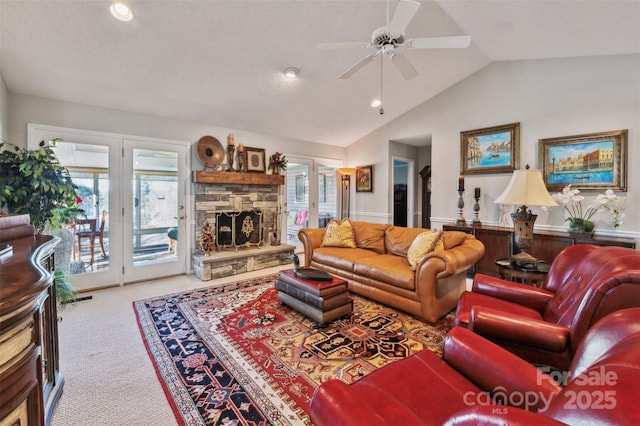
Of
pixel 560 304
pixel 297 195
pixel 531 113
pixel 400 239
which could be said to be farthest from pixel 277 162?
pixel 560 304

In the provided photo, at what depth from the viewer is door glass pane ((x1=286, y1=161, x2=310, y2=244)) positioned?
6.11 meters

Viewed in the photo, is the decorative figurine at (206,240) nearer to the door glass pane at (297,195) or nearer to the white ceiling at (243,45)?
the white ceiling at (243,45)

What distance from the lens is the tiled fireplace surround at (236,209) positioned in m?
4.27

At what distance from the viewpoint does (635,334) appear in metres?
0.83

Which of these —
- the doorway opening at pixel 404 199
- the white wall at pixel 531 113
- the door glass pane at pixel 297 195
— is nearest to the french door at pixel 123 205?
the door glass pane at pixel 297 195

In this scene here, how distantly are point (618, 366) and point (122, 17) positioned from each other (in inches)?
147

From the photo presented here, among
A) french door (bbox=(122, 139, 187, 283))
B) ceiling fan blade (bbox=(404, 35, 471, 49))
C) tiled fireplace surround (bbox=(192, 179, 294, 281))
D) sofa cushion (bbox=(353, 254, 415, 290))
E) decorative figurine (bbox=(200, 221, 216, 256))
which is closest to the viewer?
ceiling fan blade (bbox=(404, 35, 471, 49))

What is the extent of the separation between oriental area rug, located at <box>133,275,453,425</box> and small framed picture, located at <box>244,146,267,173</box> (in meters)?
2.48

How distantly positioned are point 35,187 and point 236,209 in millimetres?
2576

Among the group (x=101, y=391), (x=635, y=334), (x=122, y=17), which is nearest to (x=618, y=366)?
(x=635, y=334)

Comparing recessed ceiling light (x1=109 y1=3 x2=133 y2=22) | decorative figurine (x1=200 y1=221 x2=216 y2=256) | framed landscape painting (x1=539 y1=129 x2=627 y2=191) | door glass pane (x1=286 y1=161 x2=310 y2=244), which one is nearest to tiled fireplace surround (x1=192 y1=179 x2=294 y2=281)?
decorative figurine (x1=200 y1=221 x2=216 y2=256)

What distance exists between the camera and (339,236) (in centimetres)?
415

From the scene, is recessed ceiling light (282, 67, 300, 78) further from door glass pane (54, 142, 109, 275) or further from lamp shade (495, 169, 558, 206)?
lamp shade (495, 169, 558, 206)

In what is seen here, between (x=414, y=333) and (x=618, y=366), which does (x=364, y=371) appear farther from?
(x=618, y=366)
